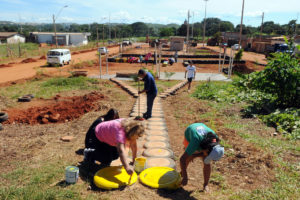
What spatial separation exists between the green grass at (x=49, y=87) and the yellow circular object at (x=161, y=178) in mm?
7614

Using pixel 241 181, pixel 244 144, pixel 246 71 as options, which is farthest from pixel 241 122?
pixel 246 71

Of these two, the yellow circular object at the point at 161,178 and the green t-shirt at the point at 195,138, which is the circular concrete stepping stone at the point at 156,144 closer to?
the yellow circular object at the point at 161,178


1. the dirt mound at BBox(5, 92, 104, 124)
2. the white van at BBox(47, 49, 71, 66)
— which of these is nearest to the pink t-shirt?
the dirt mound at BBox(5, 92, 104, 124)

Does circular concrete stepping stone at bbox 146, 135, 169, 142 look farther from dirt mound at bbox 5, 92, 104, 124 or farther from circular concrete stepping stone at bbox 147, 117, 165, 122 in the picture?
dirt mound at bbox 5, 92, 104, 124

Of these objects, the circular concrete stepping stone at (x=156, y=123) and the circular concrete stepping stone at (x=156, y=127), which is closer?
the circular concrete stepping stone at (x=156, y=127)

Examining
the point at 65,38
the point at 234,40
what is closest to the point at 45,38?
the point at 65,38

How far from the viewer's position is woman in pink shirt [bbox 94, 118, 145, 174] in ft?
10.6

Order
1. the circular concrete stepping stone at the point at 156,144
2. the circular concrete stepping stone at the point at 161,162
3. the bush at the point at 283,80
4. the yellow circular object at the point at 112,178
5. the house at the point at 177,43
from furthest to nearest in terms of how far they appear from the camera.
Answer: the house at the point at 177,43 → the bush at the point at 283,80 → the circular concrete stepping stone at the point at 156,144 → the circular concrete stepping stone at the point at 161,162 → the yellow circular object at the point at 112,178

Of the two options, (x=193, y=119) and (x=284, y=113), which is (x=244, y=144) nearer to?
(x=193, y=119)

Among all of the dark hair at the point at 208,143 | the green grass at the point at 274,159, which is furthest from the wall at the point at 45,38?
the dark hair at the point at 208,143

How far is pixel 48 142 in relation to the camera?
5215mm

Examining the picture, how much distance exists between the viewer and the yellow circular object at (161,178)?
135 inches

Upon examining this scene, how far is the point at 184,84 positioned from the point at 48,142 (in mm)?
8693

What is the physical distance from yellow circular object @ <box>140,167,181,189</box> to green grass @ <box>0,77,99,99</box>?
Result: 7614mm
